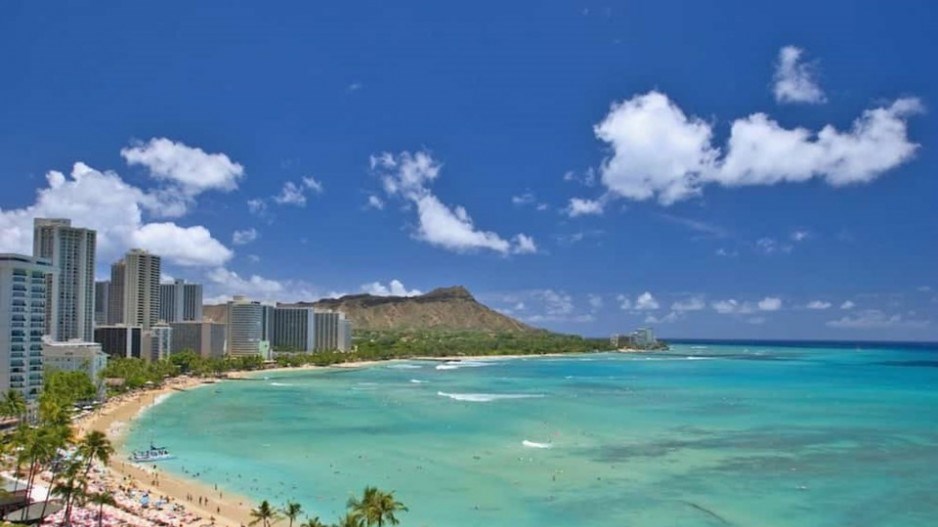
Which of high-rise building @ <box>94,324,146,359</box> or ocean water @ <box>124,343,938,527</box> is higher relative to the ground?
high-rise building @ <box>94,324,146,359</box>

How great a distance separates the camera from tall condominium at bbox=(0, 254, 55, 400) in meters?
53.4

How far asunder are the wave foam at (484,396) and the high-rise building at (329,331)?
102383 millimetres

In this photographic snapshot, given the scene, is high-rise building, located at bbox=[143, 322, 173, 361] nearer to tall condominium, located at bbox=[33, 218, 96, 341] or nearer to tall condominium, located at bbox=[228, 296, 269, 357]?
tall condominium, located at bbox=[33, 218, 96, 341]

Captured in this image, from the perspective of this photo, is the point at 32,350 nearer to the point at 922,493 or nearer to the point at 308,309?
the point at 922,493

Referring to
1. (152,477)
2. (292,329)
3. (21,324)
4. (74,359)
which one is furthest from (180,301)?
(152,477)

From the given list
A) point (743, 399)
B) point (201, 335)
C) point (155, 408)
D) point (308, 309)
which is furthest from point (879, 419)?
point (308, 309)

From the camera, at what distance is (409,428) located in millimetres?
58594

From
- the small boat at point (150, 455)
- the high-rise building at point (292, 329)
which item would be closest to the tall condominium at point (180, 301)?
the high-rise building at point (292, 329)

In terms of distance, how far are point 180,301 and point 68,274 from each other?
70855mm

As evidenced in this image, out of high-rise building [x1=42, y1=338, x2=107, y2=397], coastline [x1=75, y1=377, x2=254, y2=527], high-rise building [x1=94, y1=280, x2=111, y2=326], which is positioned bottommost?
coastline [x1=75, y1=377, x2=254, y2=527]

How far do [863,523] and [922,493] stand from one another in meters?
7.26

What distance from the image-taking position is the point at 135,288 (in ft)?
450

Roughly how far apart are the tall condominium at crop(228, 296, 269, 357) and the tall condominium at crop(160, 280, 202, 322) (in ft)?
95.6

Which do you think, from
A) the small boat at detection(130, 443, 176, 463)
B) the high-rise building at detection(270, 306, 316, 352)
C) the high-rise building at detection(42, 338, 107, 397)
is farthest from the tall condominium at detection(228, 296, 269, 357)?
the small boat at detection(130, 443, 176, 463)
